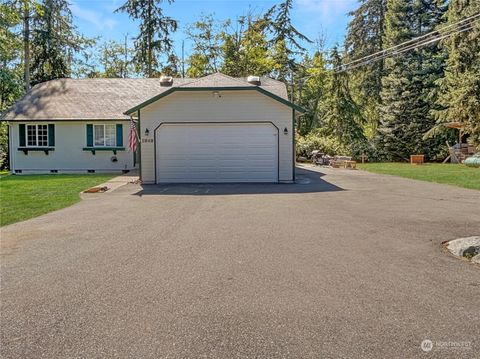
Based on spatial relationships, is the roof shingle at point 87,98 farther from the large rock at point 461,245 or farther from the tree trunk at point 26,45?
the large rock at point 461,245

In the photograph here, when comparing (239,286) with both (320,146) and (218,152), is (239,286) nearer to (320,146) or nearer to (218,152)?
(218,152)

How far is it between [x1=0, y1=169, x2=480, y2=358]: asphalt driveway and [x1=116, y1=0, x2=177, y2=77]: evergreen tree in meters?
29.2

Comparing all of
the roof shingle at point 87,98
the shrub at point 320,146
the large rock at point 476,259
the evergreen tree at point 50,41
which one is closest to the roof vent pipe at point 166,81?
the roof shingle at point 87,98

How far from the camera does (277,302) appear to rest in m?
4.12

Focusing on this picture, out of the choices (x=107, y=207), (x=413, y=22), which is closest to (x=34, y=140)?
(x=107, y=207)

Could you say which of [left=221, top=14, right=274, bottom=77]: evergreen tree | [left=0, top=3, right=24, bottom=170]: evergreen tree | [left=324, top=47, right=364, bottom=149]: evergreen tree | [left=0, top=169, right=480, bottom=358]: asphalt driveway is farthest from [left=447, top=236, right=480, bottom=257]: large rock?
[left=221, top=14, right=274, bottom=77]: evergreen tree

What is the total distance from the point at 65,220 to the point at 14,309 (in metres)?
4.98

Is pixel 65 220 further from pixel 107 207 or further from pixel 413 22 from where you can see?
pixel 413 22

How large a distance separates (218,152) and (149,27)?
890 inches

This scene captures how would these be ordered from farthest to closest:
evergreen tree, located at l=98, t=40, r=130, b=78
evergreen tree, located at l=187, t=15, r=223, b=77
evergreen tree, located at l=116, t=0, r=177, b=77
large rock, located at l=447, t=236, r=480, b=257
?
evergreen tree, located at l=98, t=40, r=130, b=78, evergreen tree, located at l=187, t=15, r=223, b=77, evergreen tree, located at l=116, t=0, r=177, b=77, large rock, located at l=447, t=236, r=480, b=257

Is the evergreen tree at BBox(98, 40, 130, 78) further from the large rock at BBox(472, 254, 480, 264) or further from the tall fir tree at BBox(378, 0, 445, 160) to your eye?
the large rock at BBox(472, 254, 480, 264)

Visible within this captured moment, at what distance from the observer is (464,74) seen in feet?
78.4

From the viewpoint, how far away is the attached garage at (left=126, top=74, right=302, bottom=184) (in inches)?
658

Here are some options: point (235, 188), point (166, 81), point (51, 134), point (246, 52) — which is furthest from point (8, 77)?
point (246, 52)
